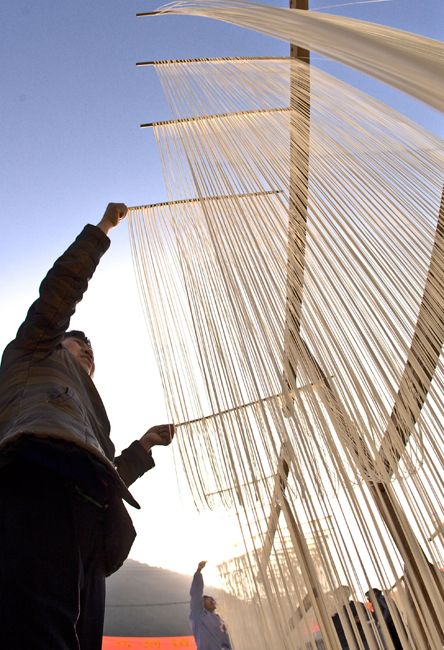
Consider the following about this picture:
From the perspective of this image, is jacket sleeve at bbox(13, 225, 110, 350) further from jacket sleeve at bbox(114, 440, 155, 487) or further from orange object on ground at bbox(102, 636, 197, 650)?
orange object on ground at bbox(102, 636, 197, 650)

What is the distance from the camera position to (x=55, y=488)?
2.51 feet

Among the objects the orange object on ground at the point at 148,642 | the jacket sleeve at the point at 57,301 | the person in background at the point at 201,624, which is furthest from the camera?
the orange object on ground at the point at 148,642

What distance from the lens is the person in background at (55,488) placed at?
650mm

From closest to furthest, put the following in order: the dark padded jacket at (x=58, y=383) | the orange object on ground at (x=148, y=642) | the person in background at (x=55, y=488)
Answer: the person in background at (x=55, y=488) < the dark padded jacket at (x=58, y=383) < the orange object on ground at (x=148, y=642)

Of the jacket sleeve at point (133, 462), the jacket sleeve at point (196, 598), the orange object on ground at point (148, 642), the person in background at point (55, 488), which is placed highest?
the orange object on ground at point (148, 642)

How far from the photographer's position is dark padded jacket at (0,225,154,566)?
30.3 inches

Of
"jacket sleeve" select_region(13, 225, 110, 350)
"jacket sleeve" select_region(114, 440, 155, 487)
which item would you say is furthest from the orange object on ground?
"jacket sleeve" select_region(13, 225, 110, 350)

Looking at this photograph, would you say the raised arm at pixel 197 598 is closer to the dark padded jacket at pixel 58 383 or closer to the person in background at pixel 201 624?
the person in background at pixel 201 624

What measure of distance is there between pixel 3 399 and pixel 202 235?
26.5 inches

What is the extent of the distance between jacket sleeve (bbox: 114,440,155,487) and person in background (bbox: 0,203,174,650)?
307mm

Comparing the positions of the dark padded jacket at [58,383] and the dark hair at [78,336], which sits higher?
A: the dark hair at [78,336]

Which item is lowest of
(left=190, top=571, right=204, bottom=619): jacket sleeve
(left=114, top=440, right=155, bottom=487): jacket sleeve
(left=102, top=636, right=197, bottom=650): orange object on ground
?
(left=114, top=440, right=155, bottom=487): jacket sleeve

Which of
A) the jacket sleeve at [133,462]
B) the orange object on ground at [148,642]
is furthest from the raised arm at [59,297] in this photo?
the orange object on ground at [148,642]

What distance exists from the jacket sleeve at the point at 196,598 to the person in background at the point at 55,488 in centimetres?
323
